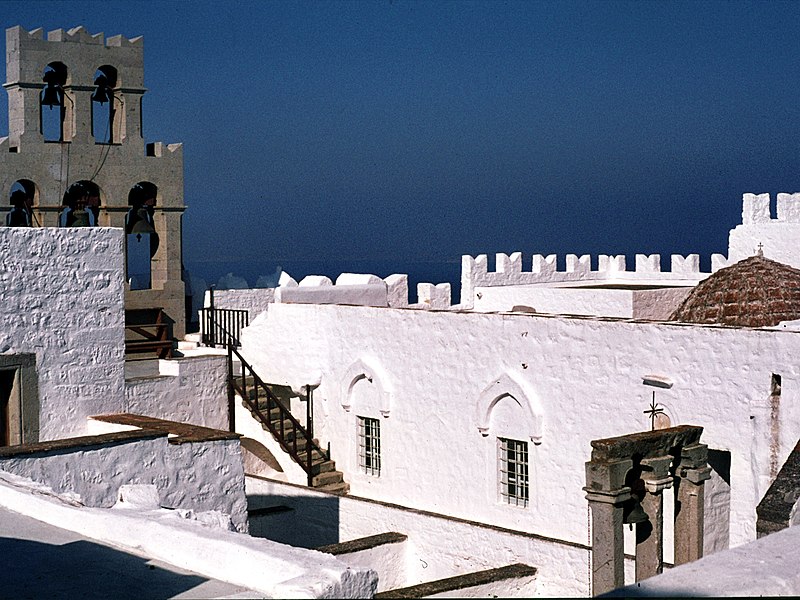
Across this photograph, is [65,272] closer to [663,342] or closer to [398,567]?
[398,567]

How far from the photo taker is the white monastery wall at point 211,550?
21.7ft

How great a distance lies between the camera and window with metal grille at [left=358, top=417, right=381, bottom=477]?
19266 mm

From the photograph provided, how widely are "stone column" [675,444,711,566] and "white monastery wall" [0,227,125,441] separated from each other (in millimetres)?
8564

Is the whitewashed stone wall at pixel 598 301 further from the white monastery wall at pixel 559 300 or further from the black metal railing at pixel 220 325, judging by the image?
the black metal railing at pixel 220 325

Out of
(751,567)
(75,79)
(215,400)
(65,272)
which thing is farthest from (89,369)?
(751,567)

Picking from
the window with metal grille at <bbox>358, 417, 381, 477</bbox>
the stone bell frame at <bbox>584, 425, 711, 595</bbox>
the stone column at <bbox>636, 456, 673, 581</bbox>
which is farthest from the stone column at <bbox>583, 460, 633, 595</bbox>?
the window with metal grille at <bbox>358, 417, 381, 477</bbox>

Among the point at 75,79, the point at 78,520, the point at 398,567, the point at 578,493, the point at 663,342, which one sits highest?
the point at 75,79

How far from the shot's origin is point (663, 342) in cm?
1468

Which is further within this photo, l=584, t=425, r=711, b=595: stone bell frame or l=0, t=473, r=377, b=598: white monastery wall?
l=584, t=425, r=711, b=595: stone bell frame

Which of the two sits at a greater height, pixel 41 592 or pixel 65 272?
pixel 65 272

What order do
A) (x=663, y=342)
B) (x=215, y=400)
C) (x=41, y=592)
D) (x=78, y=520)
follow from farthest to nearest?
(x=215, y=400) → (x=663, y=342) → (x=78, y=520) → (x=41, y=592)

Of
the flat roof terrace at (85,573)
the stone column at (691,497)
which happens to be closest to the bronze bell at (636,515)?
the stone column at (691,497)

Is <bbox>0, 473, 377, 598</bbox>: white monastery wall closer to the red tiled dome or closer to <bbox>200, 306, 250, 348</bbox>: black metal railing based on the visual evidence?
the red tiled dome

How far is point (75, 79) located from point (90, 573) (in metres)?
13.6
